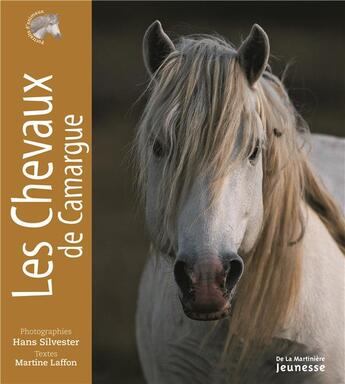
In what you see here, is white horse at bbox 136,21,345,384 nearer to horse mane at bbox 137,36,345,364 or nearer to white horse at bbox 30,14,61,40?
horse mane at bbox 137,36,345,364

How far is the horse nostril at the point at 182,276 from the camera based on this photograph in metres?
1.22

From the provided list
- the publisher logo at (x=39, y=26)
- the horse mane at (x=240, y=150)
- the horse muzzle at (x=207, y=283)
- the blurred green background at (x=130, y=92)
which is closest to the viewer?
the horse muzzle at (x=207, y=283)

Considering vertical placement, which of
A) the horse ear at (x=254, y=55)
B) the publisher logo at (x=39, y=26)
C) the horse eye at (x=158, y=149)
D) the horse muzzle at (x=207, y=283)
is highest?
the publisher logo at (x=39, y=26)

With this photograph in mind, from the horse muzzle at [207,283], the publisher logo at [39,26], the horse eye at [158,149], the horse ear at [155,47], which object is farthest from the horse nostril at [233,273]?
the publisher logo at [39,26]

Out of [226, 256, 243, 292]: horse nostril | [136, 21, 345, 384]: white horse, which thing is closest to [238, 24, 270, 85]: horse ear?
[136, 21, 345, 384]: white horse

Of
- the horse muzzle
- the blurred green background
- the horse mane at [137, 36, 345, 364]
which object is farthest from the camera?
the blurred green background

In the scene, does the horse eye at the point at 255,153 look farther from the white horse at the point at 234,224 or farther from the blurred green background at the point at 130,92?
the blurred green background at the point at 130,92

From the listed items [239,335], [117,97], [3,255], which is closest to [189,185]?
[239,335]

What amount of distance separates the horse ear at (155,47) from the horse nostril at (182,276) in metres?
0.38

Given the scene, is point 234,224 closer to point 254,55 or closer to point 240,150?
point 240,150

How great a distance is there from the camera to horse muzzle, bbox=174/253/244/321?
1193 mm

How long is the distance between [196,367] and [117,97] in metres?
1.63

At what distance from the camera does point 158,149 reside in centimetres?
136

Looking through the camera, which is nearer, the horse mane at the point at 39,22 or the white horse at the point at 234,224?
the white horse at the point at 234,224
